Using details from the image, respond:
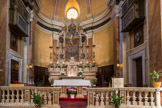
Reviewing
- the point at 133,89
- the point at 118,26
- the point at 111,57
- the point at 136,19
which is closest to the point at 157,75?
the point at 133,89

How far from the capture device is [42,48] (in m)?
18.6

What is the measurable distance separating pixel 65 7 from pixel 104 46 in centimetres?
734

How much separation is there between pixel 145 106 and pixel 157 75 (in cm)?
118

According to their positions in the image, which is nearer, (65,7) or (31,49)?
(31,49)

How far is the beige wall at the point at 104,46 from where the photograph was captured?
16.2 m

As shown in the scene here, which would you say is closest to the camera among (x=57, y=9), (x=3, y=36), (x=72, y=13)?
(x=3, y=36)

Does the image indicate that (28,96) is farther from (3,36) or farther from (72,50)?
(72,50)

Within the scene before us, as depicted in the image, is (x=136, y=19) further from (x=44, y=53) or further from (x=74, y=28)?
(x=44, y=53)

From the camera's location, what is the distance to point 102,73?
656 inches

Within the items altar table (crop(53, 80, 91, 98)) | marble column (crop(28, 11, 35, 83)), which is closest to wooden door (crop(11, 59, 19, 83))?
marble column (crop(28, 11, 35, 83))

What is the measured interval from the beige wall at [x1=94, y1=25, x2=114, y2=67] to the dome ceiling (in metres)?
2.78

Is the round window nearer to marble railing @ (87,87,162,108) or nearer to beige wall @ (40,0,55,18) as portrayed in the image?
beige wall @ (40,0,55,18)

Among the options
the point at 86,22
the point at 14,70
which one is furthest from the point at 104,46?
the point at 14,70

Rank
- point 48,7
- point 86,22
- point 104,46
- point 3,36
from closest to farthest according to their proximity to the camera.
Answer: point 3,36 → point 104,46 → point 86,22 → point 48,7
